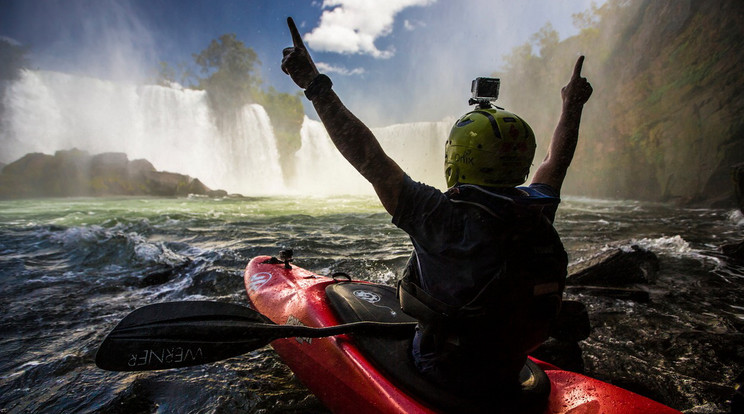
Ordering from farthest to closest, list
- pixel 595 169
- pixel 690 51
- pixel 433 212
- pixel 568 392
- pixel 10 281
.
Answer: pixel 595 169 → pixel 690 51 → pixel 10 281 → pixel 568 392 → pixel 433 212

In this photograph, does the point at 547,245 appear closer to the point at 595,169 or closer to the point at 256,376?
the point at 256,376

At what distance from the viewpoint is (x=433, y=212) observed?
1271mm

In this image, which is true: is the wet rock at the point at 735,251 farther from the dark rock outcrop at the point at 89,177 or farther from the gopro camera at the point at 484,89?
the dark rock outcrop at the point at 89,177

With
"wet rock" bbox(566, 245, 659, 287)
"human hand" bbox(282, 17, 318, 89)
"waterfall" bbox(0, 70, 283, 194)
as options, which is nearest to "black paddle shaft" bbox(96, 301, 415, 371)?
"human hand" bbox(282, 17, 318, 89)

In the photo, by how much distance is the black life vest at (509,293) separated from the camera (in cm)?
123

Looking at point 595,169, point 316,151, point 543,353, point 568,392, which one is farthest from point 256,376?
point 316,151

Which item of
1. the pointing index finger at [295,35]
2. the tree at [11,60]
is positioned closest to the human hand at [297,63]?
the pointing index finger at [295,35]

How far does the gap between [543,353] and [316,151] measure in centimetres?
4374

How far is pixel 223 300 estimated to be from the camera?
421cm

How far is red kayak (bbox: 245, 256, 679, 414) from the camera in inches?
58.3

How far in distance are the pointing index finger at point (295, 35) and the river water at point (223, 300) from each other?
2.23 m

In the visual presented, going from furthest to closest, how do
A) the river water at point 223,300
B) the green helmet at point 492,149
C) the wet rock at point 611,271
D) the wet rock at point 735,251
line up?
the wet rock at point 735,251, the wet rock at point 611,271, the river water at point 223,300, the green helmet at point 492,149

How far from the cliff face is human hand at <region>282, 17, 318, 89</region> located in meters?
17.8

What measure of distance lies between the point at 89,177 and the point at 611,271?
31.2 m
